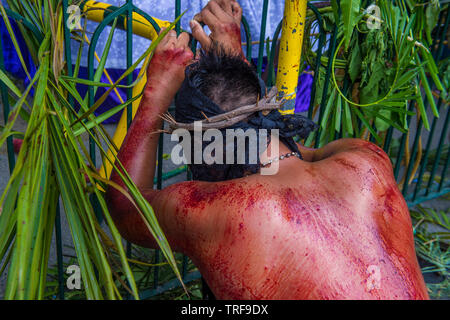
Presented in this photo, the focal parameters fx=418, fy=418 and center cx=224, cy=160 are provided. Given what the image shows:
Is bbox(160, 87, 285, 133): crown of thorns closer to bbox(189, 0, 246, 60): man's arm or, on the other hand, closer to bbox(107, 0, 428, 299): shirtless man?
bbox(107, 0, 428, 299): shirtless man

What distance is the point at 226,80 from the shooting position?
1235 millimetres

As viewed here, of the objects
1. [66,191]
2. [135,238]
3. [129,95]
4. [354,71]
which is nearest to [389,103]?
[354,71]

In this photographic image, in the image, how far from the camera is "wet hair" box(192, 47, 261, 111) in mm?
1216

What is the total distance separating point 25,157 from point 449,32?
2795 millimetres

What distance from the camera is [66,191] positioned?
3.65 ft

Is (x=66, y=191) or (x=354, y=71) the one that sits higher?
(x=354, y=71)

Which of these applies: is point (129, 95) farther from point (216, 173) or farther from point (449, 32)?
point (449, 32)

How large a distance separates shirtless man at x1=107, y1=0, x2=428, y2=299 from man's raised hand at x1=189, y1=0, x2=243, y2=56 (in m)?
0.43

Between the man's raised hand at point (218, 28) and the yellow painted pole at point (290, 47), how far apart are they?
0.17 metres

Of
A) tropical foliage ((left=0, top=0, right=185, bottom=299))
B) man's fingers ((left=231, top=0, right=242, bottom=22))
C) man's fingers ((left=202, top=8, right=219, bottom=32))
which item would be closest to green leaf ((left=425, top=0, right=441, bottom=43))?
man's fingers ((left=231, top=0, right=242, bottom=22))

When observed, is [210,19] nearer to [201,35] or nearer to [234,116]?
[201,35]

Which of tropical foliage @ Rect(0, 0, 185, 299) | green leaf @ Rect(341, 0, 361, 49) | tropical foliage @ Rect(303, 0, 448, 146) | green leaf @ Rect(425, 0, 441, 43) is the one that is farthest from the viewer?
green leaf @ Rect(425, 0, 441, 43)
